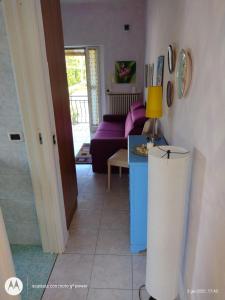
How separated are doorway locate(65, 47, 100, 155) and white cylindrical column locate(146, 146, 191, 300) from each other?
10.5ft

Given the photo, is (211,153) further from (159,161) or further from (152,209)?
(152,209)

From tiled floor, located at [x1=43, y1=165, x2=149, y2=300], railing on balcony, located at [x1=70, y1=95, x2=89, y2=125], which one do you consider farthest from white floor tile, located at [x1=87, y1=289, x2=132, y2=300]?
railing on balcony, located at [x1=70, y1=95, x2=89, y2=125]

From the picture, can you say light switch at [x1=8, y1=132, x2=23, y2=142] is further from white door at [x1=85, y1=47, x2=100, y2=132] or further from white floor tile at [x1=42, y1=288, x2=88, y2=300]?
white door at [x1=85, y1=47, x2=100, y2=132]

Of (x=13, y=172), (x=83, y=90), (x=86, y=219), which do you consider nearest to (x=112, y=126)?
(x=86, y=219)

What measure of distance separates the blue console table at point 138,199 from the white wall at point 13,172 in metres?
0.81

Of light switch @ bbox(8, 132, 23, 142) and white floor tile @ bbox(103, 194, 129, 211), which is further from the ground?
light switch @ bbox(8, 132, 23, 142)

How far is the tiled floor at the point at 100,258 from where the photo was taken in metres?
1.59

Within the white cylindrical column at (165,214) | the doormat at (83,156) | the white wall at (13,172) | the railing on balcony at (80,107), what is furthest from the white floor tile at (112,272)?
the railing on balcony at (80,107)

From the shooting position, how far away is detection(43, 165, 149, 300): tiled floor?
159cm

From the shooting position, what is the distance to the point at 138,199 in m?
1.75

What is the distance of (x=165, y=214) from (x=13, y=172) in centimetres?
121

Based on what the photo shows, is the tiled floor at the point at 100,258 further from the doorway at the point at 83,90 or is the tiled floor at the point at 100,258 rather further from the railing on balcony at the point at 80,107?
the railing on balcony at the point at 80,107

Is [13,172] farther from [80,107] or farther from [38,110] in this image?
[80,107]

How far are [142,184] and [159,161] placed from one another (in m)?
0.65
